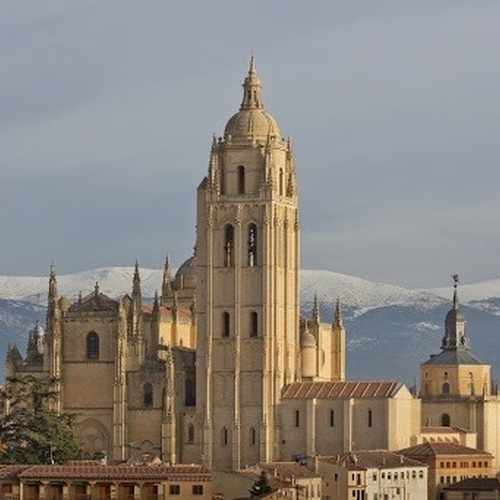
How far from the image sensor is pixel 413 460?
135750 millimetres

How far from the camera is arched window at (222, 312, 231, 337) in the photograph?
145 metres

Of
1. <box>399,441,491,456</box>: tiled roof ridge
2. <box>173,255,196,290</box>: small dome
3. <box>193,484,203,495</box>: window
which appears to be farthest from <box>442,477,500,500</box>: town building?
<box>173,255,196,290</box>: small dome

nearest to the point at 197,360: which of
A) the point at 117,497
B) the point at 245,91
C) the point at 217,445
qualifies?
the point at 217,445

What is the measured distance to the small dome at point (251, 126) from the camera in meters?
146

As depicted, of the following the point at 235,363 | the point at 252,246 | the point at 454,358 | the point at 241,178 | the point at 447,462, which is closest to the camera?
the point at 447,462

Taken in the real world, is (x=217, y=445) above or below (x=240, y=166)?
below

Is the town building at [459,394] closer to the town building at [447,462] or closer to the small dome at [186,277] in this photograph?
the town building at [447,462]

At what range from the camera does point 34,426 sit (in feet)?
464

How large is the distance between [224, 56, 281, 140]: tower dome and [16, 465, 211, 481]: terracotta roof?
29017 mm

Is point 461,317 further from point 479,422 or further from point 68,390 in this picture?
point 68,390

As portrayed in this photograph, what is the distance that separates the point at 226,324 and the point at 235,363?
7.24ft

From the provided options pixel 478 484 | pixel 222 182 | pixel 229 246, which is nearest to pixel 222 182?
pixel 222 182

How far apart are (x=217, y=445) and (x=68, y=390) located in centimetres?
885

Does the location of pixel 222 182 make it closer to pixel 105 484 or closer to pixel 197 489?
pixel 197 489
